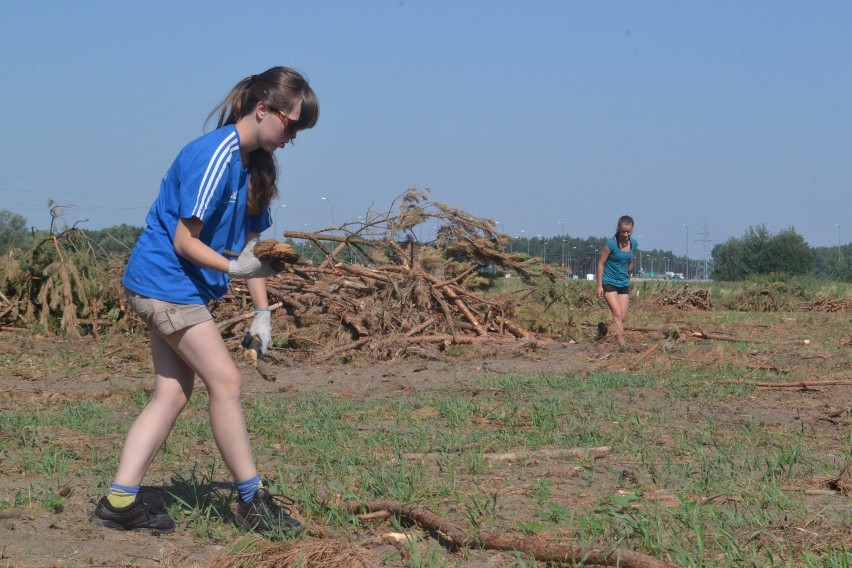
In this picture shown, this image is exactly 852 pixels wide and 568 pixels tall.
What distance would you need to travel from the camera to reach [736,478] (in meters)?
4.59

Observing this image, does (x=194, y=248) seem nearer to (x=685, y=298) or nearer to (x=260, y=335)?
(x=260, y=335)

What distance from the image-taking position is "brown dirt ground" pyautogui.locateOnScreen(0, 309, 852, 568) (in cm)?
368

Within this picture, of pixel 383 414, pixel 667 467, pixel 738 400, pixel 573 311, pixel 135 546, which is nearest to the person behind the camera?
pixel 135 546

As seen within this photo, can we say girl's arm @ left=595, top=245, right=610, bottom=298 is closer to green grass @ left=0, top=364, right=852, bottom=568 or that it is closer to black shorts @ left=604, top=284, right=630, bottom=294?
black shorts @ left=604, top=284, right=630, bottom=294

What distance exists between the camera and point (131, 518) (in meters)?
3.81

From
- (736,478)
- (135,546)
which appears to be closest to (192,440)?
(135,546)

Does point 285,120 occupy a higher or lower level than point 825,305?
higher

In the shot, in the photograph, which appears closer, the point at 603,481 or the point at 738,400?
the point at 603,481

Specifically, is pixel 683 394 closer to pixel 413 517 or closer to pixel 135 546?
pixel 413 517

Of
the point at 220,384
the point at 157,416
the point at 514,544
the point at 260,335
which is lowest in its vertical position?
the point at 514,544

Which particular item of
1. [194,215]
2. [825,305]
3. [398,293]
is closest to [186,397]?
[194,215]

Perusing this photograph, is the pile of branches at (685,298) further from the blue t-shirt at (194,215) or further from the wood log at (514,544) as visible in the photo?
the blue t-shirt at (194,215)

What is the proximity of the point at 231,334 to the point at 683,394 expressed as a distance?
5.89 meters

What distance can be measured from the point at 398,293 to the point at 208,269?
8335mm
